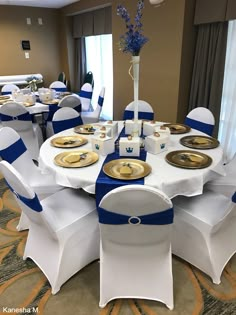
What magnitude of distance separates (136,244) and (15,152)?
1.18 m

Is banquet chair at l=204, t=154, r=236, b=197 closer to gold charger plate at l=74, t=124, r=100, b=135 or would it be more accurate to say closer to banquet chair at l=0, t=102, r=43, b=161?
gold charger plate at l=74, t=124, r=100, b=135

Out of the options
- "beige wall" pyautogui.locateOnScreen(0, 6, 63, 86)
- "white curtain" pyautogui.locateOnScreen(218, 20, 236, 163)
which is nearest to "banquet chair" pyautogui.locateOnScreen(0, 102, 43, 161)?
"white curtain" pyautogui.locateOnScreen(218, 20, 236, 163)

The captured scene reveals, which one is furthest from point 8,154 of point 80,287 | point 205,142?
point 205,142

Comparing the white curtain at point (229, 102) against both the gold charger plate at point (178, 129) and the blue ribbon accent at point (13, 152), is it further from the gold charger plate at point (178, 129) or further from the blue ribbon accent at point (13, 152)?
the blue ribbon accent at point (13, 152)

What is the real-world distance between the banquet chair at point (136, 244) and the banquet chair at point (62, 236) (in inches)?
9.4

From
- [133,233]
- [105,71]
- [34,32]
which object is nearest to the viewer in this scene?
[133,233]

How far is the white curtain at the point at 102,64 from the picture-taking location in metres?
5.29

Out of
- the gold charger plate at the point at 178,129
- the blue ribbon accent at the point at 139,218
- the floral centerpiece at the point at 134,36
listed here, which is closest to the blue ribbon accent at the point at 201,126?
the gold charger plate at the point at 178,129

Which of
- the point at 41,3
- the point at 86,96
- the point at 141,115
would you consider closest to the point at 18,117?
the point at 141,115

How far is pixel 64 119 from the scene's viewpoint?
8.68ft

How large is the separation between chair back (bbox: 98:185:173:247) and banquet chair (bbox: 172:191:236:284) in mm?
321

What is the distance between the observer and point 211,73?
3.15 meters

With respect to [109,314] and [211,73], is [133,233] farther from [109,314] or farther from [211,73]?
[211,73]

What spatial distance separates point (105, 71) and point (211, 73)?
9.46 ft
